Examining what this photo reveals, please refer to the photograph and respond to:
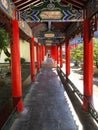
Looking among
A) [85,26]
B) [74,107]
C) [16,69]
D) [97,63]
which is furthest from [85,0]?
[97,63]

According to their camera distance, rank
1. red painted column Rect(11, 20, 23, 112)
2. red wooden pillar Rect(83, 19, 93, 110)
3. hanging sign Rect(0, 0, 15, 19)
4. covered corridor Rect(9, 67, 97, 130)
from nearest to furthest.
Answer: hanging sign Rect(0, 0, 15, 19), covered corridor Rect(9, 67, 97, 130), red wooden pillar Rect(83, 19, 93, 110), red painted column Rect(11, 20, 23, 112)

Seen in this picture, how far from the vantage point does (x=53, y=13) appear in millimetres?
7406

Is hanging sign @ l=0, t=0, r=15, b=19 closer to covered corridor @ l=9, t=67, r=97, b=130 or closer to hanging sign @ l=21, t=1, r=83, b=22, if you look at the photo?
hanging sign @ l=21, t=1, r=83, b=22

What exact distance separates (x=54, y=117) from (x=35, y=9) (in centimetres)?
387

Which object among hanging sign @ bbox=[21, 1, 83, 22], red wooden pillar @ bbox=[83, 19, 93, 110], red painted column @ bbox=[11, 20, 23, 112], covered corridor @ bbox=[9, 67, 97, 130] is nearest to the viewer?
covered corridor @ bbox=[9, 67, 97, 130]

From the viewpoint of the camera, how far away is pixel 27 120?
7.31 meters

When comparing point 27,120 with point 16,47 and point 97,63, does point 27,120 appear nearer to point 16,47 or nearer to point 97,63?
point 16,47

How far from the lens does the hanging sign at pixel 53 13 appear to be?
287 inches

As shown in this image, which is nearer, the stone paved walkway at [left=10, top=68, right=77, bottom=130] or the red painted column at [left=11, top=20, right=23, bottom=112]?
the stone paved walkway at [left=10, top=68, right=77, bottom=130]

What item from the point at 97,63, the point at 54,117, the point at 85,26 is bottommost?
the point at 54,117

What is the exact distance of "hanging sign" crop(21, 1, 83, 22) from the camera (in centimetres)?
728

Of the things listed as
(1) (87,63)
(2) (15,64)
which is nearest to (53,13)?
(1) (87,63)

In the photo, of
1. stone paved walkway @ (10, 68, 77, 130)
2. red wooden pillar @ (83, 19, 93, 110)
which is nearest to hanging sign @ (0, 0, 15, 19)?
red wooden pillar @ (83, 19, 93, 110)

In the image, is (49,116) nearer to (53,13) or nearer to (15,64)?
(15,64)
